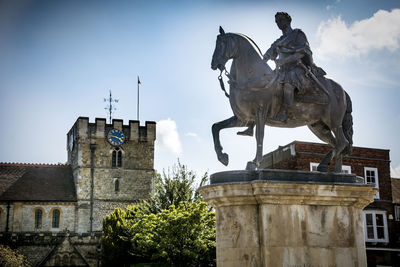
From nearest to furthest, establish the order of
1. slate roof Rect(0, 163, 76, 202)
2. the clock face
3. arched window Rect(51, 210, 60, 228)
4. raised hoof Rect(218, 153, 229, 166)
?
raised hoof Rect(218, 153, 229, 166), arched window Rect(51, 210, 60, 228), slate roof Rect(0, 163, 76, 202), the clock face

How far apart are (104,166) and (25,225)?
33.6 feet

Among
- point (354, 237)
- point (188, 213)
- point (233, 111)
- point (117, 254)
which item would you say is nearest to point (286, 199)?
point (354, 237)

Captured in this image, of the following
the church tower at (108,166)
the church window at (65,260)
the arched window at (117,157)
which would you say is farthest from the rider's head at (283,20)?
the arched window at (117,157)

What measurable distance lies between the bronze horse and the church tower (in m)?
47.3

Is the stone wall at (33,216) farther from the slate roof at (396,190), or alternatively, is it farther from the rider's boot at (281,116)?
the rider's boot at (281,116)

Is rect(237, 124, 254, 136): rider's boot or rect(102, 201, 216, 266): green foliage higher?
rect(237, 124, 254, 136): rider's boot

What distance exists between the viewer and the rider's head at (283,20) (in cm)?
867

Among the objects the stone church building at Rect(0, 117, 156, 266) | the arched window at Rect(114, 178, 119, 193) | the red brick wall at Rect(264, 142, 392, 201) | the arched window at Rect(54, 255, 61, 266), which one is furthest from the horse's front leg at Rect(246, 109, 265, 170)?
the arched window at Rect(114, 178, 119, 193)

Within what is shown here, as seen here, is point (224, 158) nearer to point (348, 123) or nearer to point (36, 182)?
point (348, 123)

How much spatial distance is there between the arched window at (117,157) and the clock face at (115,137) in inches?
28.3

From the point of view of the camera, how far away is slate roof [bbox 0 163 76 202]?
52469 millimetres

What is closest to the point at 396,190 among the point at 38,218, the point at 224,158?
the point at 224,158

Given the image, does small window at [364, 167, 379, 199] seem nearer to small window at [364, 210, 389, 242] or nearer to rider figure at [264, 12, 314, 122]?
small window at [364, 210, 389, 242]

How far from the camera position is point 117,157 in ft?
187
